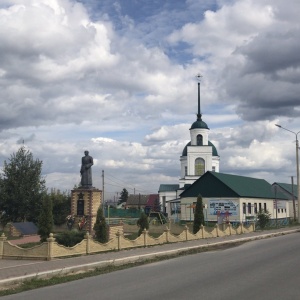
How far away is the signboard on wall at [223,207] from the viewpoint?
165ft

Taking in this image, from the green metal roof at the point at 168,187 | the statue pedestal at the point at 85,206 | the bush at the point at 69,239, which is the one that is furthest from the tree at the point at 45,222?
the green metal roof at the point at 168,187

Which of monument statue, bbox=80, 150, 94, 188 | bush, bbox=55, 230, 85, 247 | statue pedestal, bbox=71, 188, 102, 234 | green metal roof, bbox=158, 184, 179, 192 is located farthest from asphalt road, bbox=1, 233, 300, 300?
green metal roof, bbox=158, 184, 179, 192

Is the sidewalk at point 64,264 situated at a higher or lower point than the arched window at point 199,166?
lower

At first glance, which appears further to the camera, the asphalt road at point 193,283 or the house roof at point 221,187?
the house roof at point 221,187

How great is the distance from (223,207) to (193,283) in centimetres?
4073

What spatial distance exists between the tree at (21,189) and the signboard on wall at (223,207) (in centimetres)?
2282

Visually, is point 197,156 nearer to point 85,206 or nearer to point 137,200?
point 137,200


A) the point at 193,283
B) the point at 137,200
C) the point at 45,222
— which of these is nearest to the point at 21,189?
the point at 45,222

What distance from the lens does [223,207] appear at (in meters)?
51.1

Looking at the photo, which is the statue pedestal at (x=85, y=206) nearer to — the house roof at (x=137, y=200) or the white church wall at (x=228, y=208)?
the white church wall at (x=228, y=208)

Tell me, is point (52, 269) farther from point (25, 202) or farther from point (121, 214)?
point (121, 214)

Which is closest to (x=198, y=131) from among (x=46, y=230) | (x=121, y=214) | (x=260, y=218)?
(x=121, y=214)

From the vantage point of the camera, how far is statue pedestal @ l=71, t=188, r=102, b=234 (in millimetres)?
29202

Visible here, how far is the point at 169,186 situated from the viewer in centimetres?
8600
